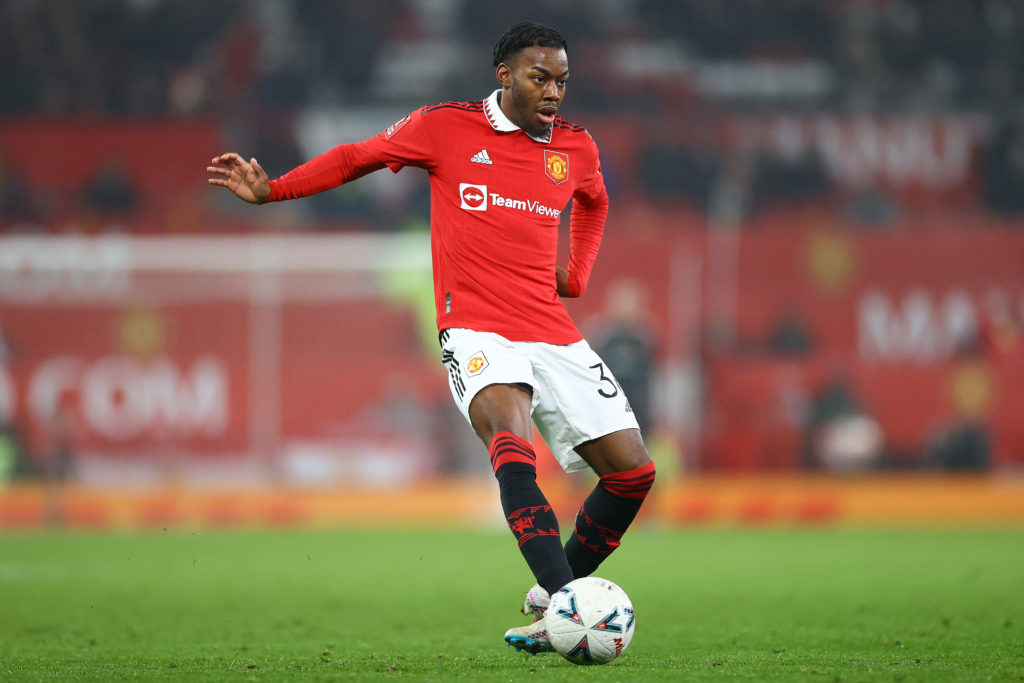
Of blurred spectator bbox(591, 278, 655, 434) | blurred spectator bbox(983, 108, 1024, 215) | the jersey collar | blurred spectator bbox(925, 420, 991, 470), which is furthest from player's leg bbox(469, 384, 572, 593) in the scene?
blurred spectator bbox(983, 108, 1024, 215)

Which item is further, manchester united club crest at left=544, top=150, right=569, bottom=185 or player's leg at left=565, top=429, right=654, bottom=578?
manchester united club crest at left=544, top=150, right=569, bottom=185

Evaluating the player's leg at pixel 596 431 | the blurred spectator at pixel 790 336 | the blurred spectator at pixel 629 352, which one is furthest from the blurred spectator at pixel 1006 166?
the player's leg at pixel 596 431

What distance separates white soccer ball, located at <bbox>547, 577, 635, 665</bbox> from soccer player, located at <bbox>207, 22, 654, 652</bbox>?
45cm

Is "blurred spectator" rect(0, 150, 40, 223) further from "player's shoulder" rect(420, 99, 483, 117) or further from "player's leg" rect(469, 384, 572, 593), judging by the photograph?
"player's leg" rect(469, 384, 572, 593)

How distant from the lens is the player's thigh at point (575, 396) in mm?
4660

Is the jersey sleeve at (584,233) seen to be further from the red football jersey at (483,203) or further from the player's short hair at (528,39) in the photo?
the player's short hair at (528,39)

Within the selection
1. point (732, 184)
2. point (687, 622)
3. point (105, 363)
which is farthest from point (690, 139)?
point (687, 622)

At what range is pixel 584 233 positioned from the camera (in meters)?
5.37

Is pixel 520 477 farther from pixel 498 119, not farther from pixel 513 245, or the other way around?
pixel 498 119

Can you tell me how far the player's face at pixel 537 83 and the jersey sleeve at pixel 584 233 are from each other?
0.59 metres

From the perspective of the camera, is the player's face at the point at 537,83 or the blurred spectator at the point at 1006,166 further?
the blurred spectator at the point at 1006,166

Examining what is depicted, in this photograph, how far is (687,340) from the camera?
13.7m

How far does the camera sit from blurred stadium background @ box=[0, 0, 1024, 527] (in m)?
13.0

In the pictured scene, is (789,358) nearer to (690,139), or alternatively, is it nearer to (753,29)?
(690,139)
